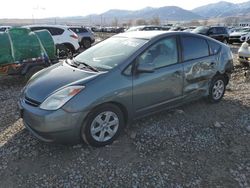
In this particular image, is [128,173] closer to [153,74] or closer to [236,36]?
[153,74]

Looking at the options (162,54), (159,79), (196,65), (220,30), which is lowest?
(220,30)

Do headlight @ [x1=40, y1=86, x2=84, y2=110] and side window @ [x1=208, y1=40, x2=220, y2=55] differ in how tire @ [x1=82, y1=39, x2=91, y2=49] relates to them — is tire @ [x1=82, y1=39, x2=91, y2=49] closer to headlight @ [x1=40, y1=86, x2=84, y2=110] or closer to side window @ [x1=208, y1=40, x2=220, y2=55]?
side window @ [x1=208, y1=40, x2=220, y2=55]

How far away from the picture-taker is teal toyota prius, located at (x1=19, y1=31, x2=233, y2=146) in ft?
13.6

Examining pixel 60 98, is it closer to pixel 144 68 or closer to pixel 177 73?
pixel 144 68

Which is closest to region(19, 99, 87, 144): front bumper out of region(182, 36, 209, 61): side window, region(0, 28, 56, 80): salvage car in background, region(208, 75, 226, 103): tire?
region(182, 36, 209, 61): side window

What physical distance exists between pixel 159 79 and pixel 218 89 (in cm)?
192

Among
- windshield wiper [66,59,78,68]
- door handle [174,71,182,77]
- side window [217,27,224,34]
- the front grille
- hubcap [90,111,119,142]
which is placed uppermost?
windshield wiper [66,59,78,68]

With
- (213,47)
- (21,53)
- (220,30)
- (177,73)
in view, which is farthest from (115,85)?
(220,30)

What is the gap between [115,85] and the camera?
4.44 meters

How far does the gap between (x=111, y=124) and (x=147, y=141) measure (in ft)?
2.05

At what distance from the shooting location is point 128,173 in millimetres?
3998

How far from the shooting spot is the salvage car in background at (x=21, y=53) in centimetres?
857

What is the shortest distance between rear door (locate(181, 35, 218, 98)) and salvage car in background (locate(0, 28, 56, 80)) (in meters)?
4.88

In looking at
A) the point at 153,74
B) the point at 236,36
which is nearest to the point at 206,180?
the point at 153,74
